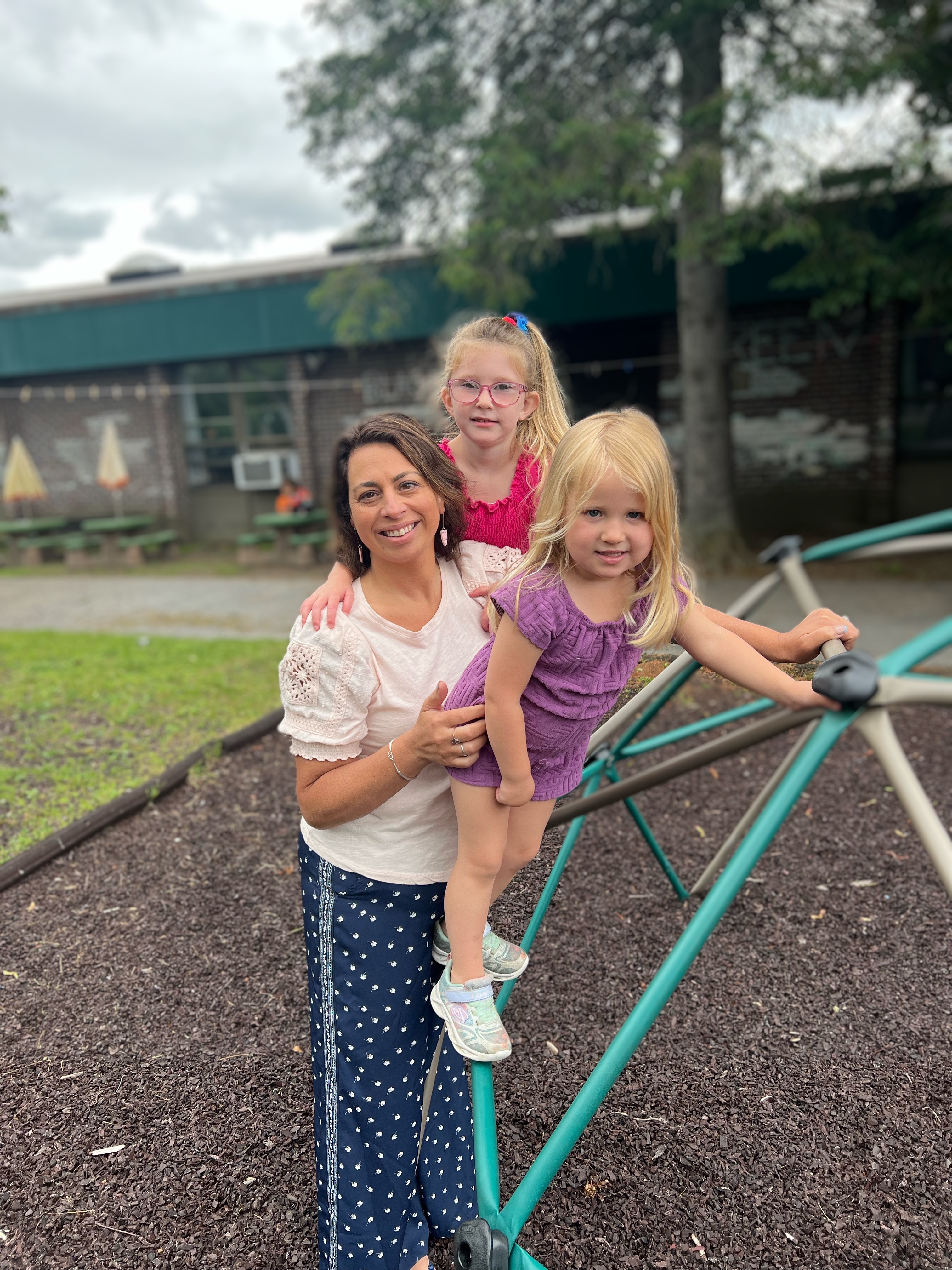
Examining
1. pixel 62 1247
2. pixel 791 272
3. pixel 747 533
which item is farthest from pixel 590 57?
pixel 62 1247

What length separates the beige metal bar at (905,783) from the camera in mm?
1227

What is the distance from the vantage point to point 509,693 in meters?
1.31

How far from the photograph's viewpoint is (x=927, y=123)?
7.07m

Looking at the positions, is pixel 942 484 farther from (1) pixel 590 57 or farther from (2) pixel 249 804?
(2) pixel 249 804

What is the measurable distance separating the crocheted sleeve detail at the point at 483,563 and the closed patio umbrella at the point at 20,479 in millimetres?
12560

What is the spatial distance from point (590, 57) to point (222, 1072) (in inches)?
331

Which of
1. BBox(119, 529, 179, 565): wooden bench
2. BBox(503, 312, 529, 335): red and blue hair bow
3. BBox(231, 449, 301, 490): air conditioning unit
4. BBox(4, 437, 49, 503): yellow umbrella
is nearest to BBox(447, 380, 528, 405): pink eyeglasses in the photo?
BBox(503, 312, 529, 335): red and blue hair bow

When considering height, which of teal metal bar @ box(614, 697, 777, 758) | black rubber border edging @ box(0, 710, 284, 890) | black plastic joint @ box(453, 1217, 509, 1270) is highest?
teal metal bar @ box(614, 697, 777, 758)

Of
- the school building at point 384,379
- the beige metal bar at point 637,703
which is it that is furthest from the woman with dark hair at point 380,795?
the school building at point 384,379

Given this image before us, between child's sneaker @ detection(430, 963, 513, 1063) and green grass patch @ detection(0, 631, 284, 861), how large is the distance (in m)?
2.68

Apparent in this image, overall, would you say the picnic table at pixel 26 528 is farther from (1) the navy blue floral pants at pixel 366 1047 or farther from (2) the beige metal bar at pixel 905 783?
(2) the beige metal bar at pixel 905 783

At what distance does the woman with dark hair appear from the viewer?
1.40 meters

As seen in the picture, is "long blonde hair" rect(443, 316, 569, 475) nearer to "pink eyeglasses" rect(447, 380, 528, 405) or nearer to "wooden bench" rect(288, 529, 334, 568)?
"pink eyeglasses" rect(447, 380, 528, 405)

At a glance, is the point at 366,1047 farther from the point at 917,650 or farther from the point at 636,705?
the point at 917,650
